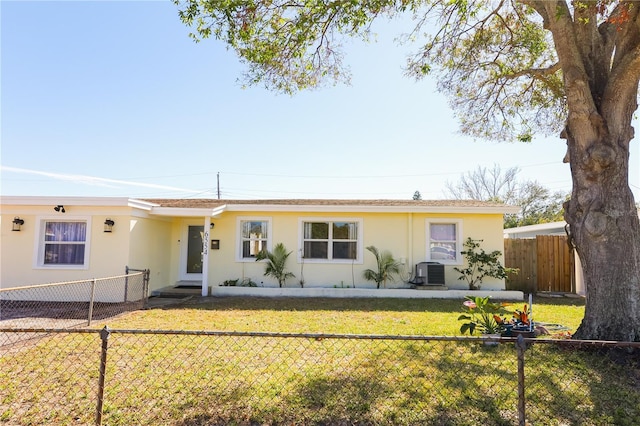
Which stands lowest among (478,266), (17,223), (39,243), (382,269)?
(382,269)

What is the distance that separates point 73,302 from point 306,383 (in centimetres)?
837

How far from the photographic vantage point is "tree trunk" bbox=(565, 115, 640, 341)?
4.54 metres

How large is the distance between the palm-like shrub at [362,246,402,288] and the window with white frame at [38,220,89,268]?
841cm

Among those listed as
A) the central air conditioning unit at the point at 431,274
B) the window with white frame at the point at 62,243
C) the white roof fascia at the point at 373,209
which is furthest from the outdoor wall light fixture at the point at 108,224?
the central air conditioning unit at the point at 431,274

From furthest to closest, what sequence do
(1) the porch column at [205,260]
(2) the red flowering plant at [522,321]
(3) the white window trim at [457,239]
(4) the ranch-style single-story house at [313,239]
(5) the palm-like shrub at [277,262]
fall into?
(3) the white window trim at [457,239] < (5) the palm-like shrub at [277,262] < (4) the ranch-style single-story house at [313,239] < (1) the porch column at [205,260] < (2) the red flowering plant at [522,321]

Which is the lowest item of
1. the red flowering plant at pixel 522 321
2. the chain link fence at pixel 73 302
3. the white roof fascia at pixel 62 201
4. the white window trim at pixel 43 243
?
the chain link fence at pixel 73 302

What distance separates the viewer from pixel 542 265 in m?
11.8

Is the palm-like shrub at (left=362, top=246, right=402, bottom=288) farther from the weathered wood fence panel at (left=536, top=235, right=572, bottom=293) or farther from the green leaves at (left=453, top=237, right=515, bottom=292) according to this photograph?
the weathered wood fence panel at (left=536, top=235, right=572, bottom=293)

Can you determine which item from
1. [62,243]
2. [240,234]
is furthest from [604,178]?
[62,243]

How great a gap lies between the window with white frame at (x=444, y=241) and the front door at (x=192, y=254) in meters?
7.78

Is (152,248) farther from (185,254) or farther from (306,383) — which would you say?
(306,383)

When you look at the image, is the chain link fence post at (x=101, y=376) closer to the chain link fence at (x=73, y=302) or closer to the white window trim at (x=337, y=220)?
the chain link fence at (x=73, y=302)

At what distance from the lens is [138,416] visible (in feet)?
9.87

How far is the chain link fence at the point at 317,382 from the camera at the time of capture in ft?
9.77
